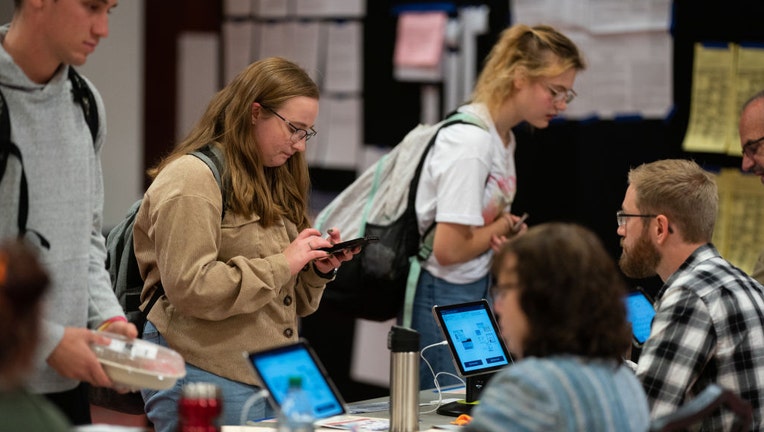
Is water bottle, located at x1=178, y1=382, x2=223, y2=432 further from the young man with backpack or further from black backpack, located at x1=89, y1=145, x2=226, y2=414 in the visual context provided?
black backpack, located at x1=89, y1=145, x2=226, y2=414

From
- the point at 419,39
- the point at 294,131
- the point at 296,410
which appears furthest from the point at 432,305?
the point at 419,39

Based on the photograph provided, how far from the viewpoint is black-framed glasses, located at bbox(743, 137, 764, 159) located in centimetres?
363

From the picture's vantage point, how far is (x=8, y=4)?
512cm

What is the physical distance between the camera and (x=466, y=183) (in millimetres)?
3523

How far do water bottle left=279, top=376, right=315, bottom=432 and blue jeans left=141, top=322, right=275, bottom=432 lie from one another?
492 mm

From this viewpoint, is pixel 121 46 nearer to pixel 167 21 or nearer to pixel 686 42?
pixel 167 21

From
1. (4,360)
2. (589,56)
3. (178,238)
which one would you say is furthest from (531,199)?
(4,360)

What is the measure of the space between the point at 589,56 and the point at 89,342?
2.99 m

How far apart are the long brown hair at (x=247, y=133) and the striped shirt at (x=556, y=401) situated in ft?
3.89

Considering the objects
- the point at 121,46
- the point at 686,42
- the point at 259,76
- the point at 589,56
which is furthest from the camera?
the point at 121,46

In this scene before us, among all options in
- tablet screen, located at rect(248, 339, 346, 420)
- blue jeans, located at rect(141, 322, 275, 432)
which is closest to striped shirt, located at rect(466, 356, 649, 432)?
tablet screen, located at rect(248, 339, 346, 420)

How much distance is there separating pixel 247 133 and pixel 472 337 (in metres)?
0.84

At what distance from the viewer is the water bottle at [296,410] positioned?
199 cm

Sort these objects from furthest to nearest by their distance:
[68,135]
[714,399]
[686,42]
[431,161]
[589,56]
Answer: [589,56], [686,42], [431,161], [68,135], [714,399]
